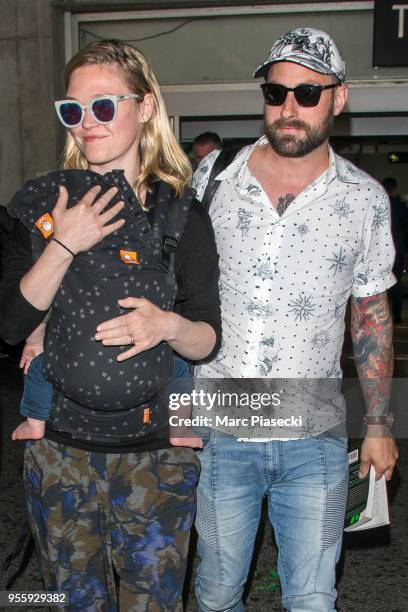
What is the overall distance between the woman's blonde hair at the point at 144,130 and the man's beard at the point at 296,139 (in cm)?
38

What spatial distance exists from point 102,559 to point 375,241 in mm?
→ 1283

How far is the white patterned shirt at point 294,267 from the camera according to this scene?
99.6 inches

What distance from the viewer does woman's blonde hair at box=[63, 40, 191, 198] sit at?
2.16m

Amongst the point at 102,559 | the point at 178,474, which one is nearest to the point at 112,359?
the point at 178,474

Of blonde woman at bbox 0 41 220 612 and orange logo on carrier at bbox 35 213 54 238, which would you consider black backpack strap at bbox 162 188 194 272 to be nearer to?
blonde woman at bbox 0 41 220 612

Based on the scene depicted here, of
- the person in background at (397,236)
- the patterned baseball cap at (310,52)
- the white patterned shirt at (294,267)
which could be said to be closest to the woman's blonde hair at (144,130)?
the white patterned shirt at (294,267)

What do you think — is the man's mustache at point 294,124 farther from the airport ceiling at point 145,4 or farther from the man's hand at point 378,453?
the airport ceiling at point 145,4

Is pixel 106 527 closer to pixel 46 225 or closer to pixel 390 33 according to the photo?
pixel 46 225

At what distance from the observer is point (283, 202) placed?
8.54ft

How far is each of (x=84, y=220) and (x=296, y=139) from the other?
2.83 feet

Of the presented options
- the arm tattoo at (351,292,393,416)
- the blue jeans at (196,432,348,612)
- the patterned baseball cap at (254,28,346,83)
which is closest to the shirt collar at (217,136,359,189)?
the patterned baseball cap at (254,28,346,83)

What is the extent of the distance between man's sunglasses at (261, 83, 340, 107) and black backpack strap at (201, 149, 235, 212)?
243 millimetres

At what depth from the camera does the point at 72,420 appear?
210cm

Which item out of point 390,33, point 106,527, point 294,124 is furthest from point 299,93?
point 390,33
